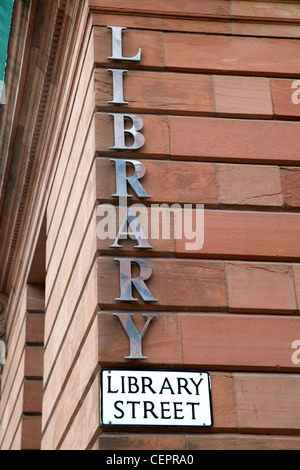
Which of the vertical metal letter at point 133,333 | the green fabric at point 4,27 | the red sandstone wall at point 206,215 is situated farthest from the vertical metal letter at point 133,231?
the green fabric at point 4,27

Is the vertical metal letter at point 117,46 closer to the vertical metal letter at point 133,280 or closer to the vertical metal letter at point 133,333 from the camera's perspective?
the vertical metal letter at point 133,280

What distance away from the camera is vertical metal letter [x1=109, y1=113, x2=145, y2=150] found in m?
8.12

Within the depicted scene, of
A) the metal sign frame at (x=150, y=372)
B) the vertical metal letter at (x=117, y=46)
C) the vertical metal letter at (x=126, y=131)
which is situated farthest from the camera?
the vertical metal letter at (x=117, y=46)

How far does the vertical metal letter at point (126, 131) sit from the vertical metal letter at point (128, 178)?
0.58 ft

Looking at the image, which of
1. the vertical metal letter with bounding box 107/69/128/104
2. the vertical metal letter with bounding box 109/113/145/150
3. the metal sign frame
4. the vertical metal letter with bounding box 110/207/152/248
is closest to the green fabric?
the vertical metal letter with bounding box 107/69/128/104

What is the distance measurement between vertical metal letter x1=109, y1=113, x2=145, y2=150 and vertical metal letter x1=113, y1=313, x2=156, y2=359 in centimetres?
178

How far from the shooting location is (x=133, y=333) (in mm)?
7230

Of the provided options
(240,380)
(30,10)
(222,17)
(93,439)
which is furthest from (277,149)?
(30,10)

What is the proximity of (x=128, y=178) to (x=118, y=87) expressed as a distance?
110 cm

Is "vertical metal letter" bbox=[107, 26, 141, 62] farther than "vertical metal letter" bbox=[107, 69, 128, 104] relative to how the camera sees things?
Yes

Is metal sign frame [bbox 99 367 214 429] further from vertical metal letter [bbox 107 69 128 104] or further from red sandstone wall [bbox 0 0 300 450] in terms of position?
vertical metal letter [bbox 107 69 128 104]

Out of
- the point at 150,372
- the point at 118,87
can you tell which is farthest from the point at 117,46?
the point at 150,372

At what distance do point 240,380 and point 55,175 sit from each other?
5.03 metres

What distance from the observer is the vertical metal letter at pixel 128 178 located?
787 cm
